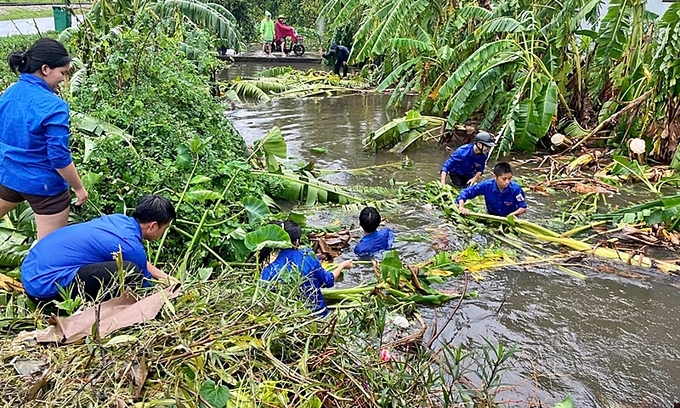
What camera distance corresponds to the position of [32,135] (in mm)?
4195

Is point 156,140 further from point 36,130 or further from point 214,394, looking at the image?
point 214,394

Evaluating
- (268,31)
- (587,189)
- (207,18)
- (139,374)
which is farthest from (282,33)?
(139,374)

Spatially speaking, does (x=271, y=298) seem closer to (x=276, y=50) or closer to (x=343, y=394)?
(x=343, y=394)

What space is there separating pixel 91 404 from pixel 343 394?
1.17 m

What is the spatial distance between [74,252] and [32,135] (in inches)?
36.2

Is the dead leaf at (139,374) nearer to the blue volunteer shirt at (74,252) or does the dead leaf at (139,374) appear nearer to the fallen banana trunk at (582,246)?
the blue volunteer shirt at (74,252)

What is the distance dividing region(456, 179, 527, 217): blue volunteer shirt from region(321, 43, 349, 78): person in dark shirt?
13.7 m

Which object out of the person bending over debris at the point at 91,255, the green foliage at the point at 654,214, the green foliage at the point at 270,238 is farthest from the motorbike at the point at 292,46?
the person bending over debris at the point at 91,255

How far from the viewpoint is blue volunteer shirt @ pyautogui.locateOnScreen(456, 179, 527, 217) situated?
683 centimetres

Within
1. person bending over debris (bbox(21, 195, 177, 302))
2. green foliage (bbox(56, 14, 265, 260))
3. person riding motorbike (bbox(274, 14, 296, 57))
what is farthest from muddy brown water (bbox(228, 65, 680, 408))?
person riding motorbike (bbox(274, 14, 296, 57))

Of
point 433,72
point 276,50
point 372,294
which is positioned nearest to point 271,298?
point 372,294

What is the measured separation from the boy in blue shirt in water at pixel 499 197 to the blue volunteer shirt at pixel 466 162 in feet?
4.61

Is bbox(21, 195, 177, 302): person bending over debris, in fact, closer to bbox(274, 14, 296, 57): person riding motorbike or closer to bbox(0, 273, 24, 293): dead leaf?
bbox(0, 273, 24, 293): dead leaf

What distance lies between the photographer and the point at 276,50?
85.4ft
